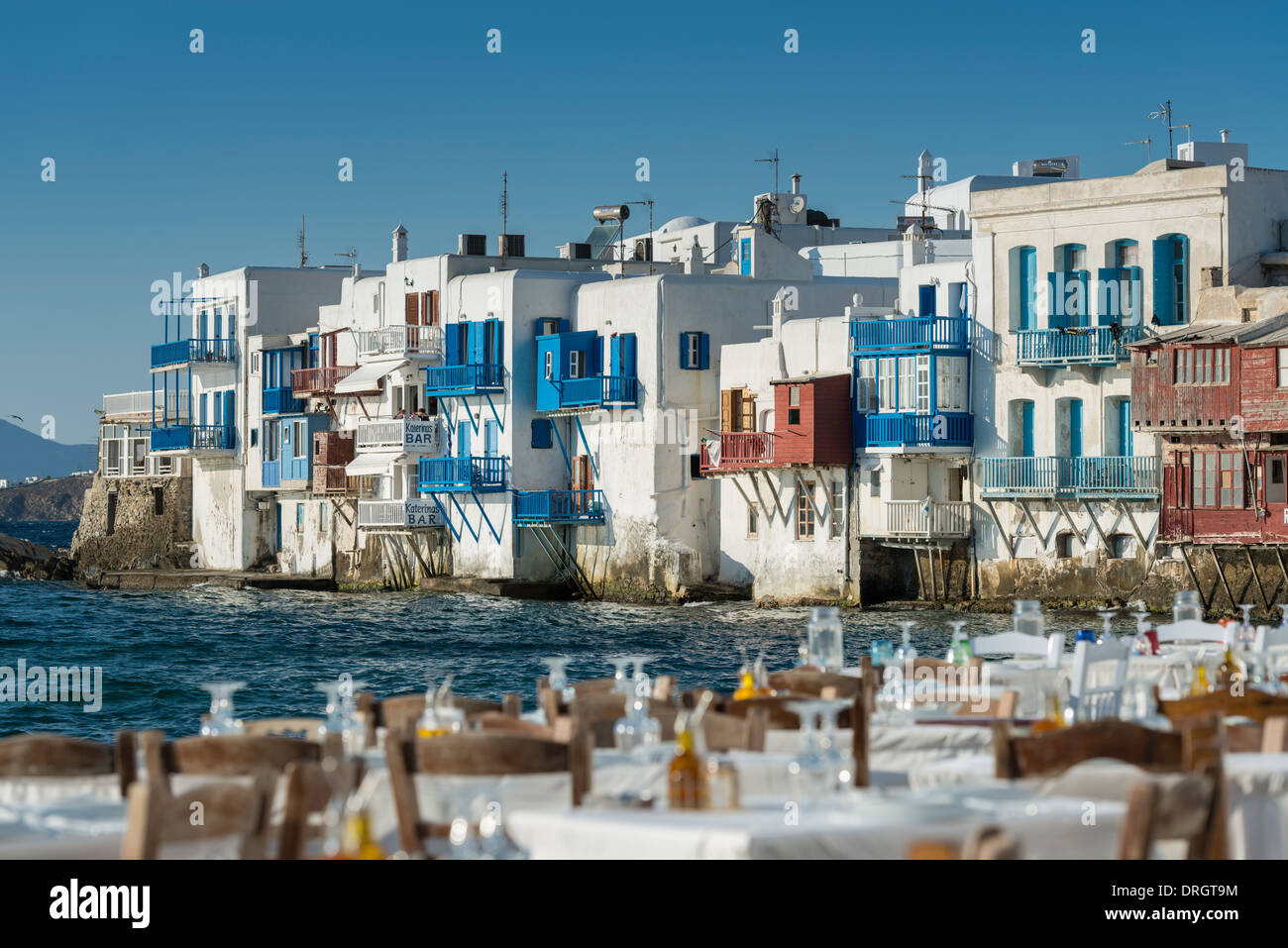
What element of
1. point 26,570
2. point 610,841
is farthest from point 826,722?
point 26,570

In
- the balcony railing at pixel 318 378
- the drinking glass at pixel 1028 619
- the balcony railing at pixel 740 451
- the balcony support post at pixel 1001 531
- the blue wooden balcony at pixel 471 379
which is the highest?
the balcony railing at pixel 318 378

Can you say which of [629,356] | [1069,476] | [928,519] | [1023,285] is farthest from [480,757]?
[629,356]

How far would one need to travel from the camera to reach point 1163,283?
4644 cm

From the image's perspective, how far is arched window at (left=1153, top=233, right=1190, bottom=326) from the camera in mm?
46250

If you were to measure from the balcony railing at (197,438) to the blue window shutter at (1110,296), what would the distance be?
3582cm

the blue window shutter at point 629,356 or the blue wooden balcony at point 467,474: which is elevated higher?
the blue window shutter at point 629,356

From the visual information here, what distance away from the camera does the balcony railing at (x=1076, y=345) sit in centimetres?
4628

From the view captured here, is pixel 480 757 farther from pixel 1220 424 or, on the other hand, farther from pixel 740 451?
pixel 740 451

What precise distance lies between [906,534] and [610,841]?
137 feet

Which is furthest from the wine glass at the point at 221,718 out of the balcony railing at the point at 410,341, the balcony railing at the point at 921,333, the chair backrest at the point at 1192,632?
the balcony railing at the point at 410,341

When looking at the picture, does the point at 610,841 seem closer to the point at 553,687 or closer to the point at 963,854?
the point at 963,854

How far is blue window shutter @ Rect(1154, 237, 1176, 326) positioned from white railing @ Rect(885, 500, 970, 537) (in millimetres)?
6268

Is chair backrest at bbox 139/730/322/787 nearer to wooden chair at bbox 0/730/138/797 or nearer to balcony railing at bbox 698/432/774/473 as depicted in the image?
wooden chair at bbox 0/730/138/797

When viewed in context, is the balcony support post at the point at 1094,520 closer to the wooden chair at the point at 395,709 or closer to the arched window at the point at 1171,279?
the arched window at the point at 1171,279
